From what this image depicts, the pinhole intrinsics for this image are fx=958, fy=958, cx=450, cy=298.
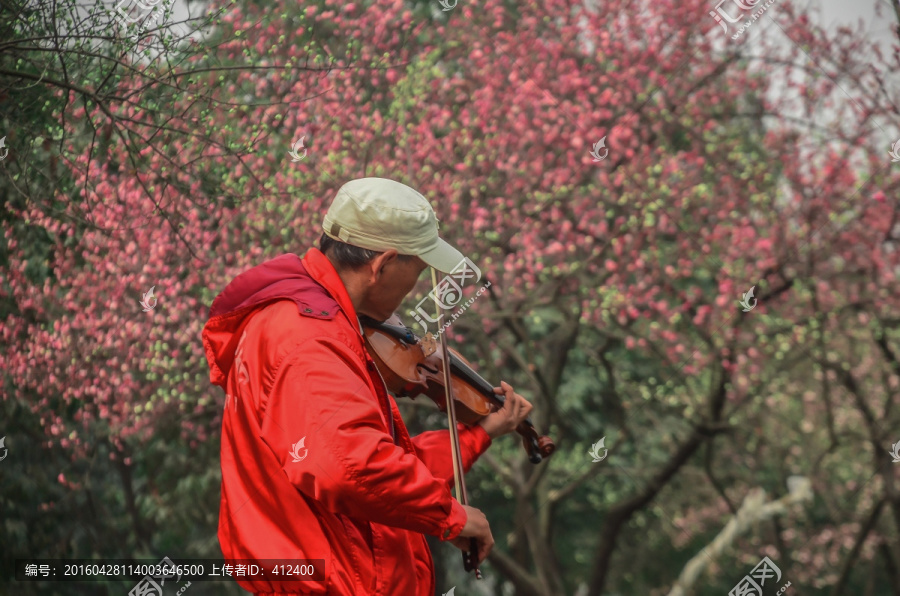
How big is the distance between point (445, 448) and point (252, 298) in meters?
0.59

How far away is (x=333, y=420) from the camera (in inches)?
65.2

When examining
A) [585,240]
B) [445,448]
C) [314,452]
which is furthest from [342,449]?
[585,240]

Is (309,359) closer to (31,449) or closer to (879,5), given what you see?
(31,449)

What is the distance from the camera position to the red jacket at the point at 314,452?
1657mm

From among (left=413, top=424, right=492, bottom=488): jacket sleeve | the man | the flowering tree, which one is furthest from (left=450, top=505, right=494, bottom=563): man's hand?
the flowering tree

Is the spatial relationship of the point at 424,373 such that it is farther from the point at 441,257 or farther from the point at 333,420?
the point at 333,420

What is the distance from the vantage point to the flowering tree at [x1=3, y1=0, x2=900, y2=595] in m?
4.06

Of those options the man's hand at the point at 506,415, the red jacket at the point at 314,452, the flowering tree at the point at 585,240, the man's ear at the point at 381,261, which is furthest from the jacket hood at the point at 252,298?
the flowering tree at the point at 585,240

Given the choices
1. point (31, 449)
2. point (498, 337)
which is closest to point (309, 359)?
point (31, 449)

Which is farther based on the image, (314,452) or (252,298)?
(252,298)

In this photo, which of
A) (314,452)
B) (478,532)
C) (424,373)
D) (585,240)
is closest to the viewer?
(314,452)

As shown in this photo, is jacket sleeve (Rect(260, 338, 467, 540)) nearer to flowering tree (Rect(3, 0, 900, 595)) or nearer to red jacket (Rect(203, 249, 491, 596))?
red jacket (Rect(203, 249, 491, 596))

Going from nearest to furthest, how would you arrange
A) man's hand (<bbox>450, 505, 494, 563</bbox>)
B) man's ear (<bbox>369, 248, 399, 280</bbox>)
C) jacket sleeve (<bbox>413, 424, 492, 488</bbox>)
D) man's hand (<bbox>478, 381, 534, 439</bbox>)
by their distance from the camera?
1. man's hand (<bbox>450, 505, 494, 563</bbox>)
2. man's ear (<bbox>369, 248, 399, 280</bbox>)
3. jacket sleeve (<bbox>413, 424, 492, 488</bbox>)
4. man's hand (<bbox>478, 381, 534, 439</bbox>)

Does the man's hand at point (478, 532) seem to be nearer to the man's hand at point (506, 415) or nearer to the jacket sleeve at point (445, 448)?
the jacket sleeve at point (445, 448)
